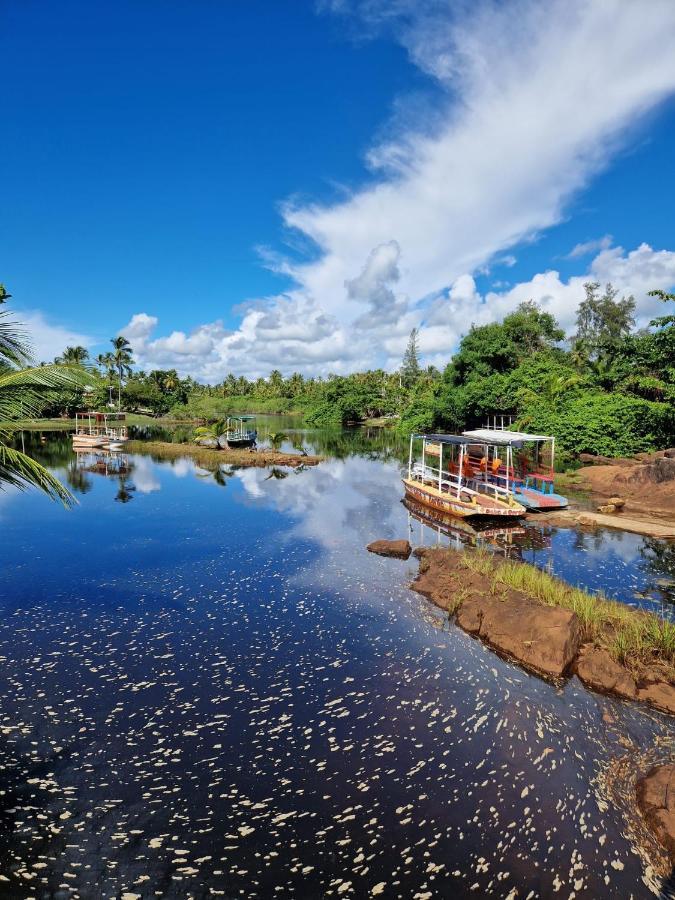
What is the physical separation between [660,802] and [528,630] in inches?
171

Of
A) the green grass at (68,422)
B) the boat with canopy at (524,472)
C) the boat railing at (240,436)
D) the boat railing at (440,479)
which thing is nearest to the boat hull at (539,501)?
the boat with canopy at (524,472)

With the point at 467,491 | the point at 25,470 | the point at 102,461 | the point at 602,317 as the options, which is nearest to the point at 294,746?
the point at 25,470

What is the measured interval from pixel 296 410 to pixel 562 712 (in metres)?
118

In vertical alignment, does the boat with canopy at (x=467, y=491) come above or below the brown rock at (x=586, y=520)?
above

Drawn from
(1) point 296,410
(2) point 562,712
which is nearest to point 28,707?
(2) point 562,712

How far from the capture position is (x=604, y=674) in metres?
9.10

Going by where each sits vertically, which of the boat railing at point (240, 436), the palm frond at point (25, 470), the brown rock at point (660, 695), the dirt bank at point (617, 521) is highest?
the palm frond at point (25, 470)

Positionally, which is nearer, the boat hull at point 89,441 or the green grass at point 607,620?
the green grass at point 607,620

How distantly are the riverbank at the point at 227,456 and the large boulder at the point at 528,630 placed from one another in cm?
2951

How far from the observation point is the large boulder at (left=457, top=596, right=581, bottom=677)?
9617mm

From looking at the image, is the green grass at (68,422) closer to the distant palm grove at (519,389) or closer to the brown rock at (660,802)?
the distant palm grove at (519,389)

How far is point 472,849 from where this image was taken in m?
5.61

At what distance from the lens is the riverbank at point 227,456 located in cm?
4134

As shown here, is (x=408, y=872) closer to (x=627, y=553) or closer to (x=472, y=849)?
(x=472, y=849)
